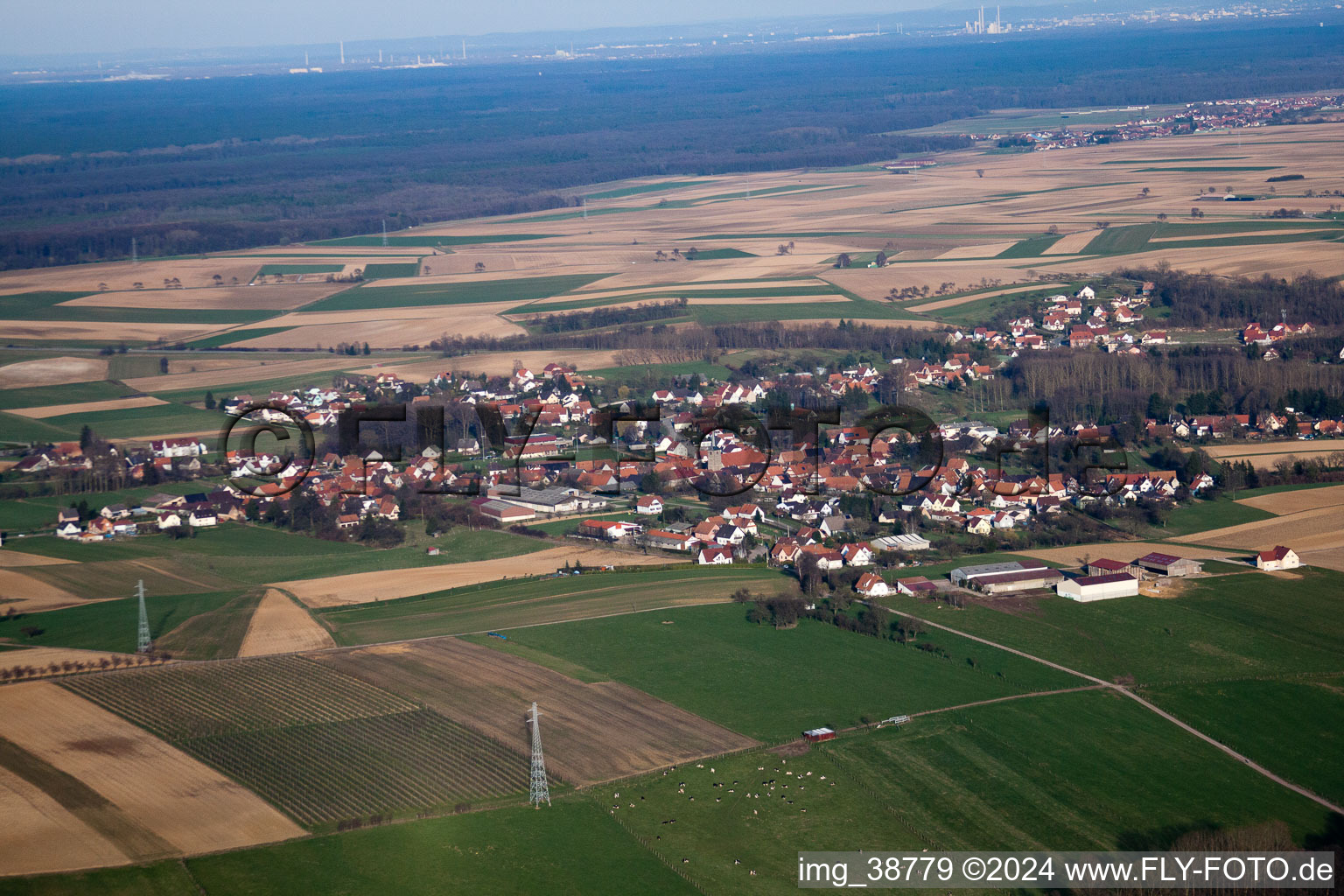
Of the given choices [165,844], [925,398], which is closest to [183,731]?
[165,844]

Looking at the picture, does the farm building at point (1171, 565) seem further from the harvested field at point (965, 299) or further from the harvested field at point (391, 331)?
the harvested field at point (391, 331)

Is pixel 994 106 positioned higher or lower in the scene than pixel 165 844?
higher

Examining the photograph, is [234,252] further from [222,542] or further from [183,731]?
[183,731]

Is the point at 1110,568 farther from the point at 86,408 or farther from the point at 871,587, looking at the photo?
the point at 86,408

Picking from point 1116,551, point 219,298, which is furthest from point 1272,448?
point 219,298

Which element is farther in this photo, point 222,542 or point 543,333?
point 543,333

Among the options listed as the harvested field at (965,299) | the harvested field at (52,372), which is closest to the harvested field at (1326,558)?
the harvested field at (965,299)

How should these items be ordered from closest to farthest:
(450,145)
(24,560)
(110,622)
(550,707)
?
(550,707), (110,622), (24,560), (450,145)

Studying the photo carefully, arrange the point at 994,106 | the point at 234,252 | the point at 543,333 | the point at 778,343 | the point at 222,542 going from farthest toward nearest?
the point at 994,106 → the point at 234,252 → the point at 543,333 → the point at 778,343 → the point at 222,542
